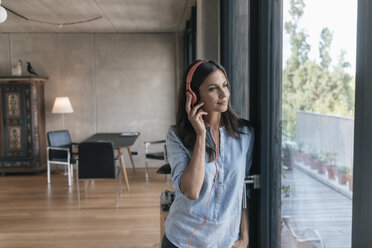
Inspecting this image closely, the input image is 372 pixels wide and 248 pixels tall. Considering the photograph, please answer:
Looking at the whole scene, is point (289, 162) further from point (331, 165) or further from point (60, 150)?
point (60, 150)

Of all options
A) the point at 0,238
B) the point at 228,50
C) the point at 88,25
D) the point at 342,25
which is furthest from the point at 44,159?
the point at 342,25

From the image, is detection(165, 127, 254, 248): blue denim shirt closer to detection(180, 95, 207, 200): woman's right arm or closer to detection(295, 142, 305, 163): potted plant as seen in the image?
detection(180, 95, 207, 200): woman's right arm

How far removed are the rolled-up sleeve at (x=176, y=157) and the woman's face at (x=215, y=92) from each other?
195mm

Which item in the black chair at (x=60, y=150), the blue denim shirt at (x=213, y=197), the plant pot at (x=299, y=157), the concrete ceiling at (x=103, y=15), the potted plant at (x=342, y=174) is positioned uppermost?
the concrete ceiling at (x=103, y=15)

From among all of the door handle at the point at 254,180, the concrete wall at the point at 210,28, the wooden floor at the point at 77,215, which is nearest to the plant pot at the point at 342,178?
the door handle at the point at 254,180

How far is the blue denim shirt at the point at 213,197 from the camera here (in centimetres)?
142

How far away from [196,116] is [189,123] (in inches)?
3.8

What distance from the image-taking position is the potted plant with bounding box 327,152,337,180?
102 centimetres

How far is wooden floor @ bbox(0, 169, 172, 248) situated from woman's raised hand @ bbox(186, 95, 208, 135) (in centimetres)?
272

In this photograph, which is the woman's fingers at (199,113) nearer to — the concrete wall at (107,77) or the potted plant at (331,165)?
the potted plant at (331,165)

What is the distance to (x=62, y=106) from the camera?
289 inches

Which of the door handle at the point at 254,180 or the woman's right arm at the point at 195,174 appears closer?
the woman's right arm at the point at 195,174

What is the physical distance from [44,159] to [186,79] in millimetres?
7171

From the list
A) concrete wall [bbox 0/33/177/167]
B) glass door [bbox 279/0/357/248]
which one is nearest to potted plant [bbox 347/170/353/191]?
glass door [bbox 279/0/357/248]
